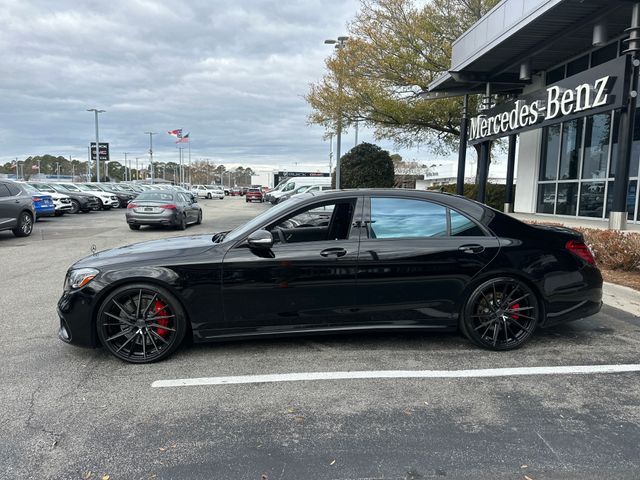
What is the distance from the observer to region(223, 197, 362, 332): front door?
4023 mm

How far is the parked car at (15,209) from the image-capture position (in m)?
12.3

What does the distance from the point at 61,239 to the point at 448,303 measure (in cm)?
1224

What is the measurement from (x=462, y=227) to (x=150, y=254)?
9.39 feet

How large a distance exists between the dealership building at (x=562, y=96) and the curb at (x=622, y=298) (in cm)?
368

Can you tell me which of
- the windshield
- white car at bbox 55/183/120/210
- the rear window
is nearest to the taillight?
the windshield

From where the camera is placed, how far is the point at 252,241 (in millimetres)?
3998

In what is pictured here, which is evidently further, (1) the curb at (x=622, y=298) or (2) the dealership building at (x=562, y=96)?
(2) the dealership building at (x=562, y=96)

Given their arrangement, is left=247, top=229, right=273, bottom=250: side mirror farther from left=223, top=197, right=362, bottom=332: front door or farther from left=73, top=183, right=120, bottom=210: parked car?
left=73, top=183, right=120, bottom=210: parked car

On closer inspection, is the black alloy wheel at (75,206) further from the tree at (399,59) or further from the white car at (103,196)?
the tree at (399,59)

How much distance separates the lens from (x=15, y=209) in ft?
41.5

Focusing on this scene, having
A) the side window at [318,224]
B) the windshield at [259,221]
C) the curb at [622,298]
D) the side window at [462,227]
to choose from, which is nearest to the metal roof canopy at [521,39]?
the curb at [622,298]

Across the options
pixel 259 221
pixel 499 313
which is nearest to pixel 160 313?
pixel 259 221

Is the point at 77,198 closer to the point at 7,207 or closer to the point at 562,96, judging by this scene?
the point at 7,207

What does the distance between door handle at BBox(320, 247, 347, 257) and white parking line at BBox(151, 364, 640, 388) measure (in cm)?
101
